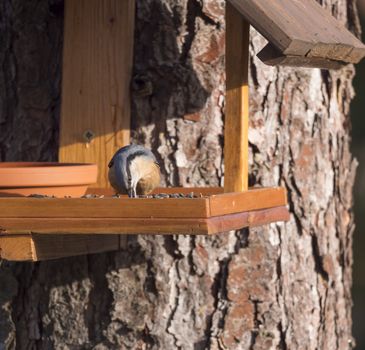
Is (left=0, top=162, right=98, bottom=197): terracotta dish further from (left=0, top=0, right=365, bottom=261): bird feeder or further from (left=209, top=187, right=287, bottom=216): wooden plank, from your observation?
(left=209, top=187, right=287, bottom=216): wooden plank

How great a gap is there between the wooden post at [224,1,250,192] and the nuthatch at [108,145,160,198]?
249mm

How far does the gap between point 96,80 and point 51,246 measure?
2.45 ft

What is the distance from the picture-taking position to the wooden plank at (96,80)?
406 centimetres

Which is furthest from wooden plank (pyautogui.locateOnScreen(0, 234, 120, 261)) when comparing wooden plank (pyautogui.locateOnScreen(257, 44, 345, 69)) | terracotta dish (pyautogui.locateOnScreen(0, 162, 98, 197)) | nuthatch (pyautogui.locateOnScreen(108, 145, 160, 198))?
wooden plank (pyautogui.locateOnScreen(257, 44, 345, 69))

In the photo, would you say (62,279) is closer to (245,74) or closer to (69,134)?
(69,134)

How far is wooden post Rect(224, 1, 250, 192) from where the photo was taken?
363 cm

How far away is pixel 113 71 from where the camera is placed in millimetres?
4070

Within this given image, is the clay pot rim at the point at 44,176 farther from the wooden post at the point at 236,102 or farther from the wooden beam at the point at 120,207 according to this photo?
the wooden post at the point at 236,102

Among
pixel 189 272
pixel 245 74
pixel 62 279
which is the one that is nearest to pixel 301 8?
pixel 245 74

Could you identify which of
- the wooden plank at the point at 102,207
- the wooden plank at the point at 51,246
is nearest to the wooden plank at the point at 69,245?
the wooden plank at the point at 51,246

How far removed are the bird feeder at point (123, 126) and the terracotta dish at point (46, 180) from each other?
6.1 inches

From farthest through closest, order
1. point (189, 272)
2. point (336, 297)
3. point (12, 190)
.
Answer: point (336, 297)
point (189, 272)
point (12, 190)

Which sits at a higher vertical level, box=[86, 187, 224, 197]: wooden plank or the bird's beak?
box=[86, 187, 224, 197]: wooden plank

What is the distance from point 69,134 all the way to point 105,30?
15.9 inches
